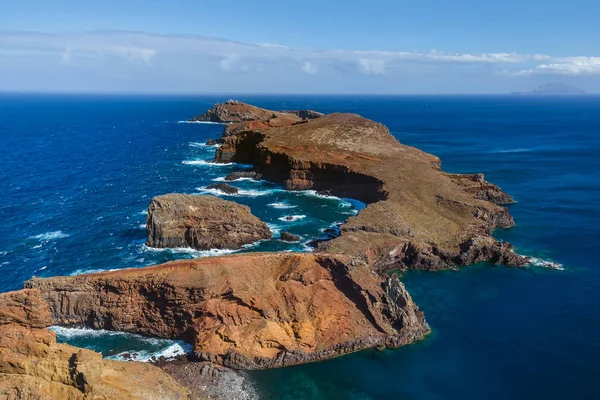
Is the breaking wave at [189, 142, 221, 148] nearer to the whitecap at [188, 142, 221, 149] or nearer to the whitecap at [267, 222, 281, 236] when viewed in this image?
the whitecap at [188, 142, 221, 149]

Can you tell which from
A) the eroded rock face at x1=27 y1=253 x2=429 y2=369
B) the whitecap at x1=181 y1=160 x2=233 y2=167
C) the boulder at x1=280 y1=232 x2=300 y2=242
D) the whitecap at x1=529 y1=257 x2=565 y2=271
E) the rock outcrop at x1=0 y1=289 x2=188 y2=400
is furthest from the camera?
the whitecap at x1=181 y1=160 x2=233 y2=167

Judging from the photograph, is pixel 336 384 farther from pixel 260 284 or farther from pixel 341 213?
pixel 341 213

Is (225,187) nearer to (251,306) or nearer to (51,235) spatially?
(51,235)

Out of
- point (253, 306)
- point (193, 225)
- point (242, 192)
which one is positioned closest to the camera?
point (253, 306)

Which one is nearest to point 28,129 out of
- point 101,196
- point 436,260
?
point 101,196

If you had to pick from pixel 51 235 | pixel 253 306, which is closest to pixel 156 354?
pixel 253 306

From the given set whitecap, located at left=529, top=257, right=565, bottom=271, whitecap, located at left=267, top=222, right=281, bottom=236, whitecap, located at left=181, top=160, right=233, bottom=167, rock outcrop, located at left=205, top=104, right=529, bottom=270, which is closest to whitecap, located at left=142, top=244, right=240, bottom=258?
whitecap, located at left=267, top=222, right=281, bottom=236

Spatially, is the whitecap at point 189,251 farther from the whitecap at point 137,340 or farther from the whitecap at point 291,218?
the whitecap at point 137,340
